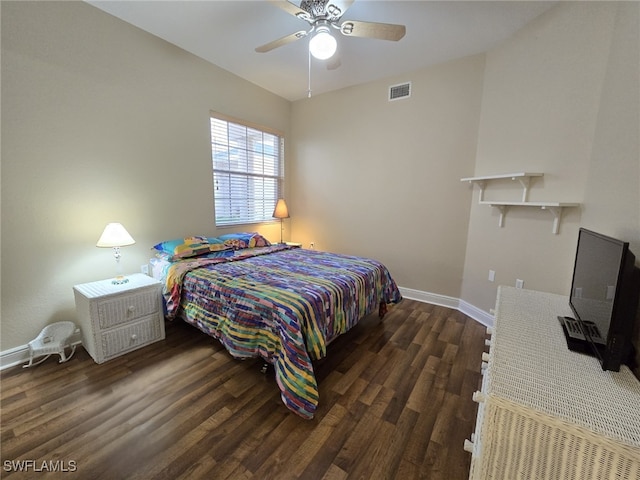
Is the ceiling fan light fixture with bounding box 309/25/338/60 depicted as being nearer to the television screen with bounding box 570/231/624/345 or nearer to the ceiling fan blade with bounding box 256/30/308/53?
the ceiling fan blade with bounding box 256/30/308/53

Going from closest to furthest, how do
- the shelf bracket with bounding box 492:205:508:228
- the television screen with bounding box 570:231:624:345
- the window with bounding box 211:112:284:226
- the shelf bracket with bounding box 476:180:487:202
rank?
1. the television screen with bounding box 570:231:624:345
2. the shelf bracket with bounding box 492:205:508:228
3. the shelf bracket with bounding box 476:180:487:202
4. the window with bounding box 211:112:284:226

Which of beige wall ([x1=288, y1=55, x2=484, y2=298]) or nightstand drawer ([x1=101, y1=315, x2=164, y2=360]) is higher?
beige wall ([x1=288, y1=55, x2=484, y2=298])

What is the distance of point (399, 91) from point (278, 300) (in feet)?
9.85

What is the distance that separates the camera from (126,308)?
2.05 meters

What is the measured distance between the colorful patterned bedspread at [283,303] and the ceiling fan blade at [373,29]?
1837 mm

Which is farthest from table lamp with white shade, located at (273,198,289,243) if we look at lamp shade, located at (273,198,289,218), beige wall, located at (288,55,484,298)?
beige wall, located at (288,55,484,298)

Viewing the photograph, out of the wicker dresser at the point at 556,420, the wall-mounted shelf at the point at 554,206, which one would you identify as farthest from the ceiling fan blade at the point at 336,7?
the wicker dresser at the point at 556,420

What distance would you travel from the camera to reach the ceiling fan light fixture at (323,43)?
70.6 inches

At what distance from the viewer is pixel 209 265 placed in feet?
7.91

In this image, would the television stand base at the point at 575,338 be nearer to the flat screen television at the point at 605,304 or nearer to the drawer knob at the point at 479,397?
the flat screen television at the point at 605,304

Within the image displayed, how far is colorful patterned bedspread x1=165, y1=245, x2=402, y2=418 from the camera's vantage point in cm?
155

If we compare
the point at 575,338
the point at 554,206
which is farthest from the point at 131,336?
the point at 554,206

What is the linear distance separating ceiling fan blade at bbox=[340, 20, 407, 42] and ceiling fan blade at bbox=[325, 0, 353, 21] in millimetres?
87

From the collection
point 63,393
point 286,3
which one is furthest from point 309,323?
point 286,3
